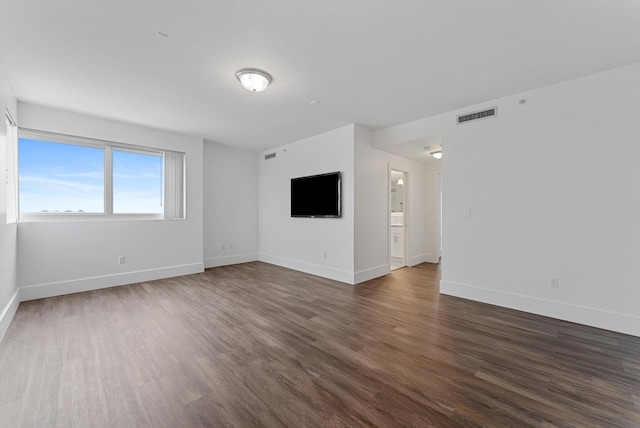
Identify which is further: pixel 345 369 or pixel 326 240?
pixel 326 240

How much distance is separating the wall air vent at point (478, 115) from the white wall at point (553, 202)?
0.07 metres

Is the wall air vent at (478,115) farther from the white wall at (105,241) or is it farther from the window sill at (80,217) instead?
the window sill at (80,217)

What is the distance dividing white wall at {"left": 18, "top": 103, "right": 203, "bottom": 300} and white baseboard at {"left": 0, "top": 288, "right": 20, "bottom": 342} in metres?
0.30

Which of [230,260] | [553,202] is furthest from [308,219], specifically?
[553,202]

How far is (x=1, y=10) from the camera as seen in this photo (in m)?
1.99

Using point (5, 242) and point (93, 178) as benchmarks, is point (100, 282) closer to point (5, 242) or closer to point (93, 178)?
point (5, 242)

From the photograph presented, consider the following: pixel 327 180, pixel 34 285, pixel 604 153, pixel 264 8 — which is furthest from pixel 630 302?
pixel 34 285

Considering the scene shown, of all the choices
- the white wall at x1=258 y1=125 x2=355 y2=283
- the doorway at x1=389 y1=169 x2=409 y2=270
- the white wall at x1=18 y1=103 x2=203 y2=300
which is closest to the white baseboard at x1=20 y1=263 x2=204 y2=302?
the white wall at x1=18 y1=103 x2=203 y2=300

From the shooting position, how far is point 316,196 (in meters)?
5.27

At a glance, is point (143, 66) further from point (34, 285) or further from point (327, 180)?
point (34, 285)

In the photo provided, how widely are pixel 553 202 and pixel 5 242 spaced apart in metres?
6.49

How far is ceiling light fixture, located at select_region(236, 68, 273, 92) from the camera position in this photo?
283cm

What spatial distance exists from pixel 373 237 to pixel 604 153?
126 inches

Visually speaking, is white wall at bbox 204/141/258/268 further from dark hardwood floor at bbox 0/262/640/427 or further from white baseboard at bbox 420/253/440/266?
white baseboard at bbox 420/253/440/266
